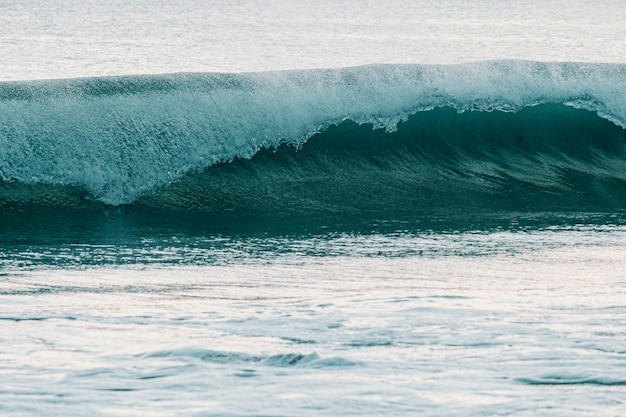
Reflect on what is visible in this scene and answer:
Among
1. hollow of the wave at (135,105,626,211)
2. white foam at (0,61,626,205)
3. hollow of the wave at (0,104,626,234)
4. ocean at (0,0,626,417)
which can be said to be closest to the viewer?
ocean at (0,0,626,417)

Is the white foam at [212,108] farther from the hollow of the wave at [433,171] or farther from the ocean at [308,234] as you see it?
the hollow of the wave at [433,171]

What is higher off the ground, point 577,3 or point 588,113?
point 577,3

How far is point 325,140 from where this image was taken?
10.5 metres

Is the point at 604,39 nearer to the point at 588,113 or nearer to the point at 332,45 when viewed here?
the point at 332,45

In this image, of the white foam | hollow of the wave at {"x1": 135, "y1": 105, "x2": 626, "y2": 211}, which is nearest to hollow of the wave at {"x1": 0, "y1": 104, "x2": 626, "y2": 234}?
hollow of the wave at {"x1": 135, "y1": 105, "x2": 626, "y2": 211}

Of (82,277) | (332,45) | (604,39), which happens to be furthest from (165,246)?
(604,39)

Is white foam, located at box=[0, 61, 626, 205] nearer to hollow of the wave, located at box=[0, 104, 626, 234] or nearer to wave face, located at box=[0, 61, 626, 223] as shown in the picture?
wave face, located at box=[0, 61, 626, 223]

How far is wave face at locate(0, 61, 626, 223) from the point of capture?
9.12 m

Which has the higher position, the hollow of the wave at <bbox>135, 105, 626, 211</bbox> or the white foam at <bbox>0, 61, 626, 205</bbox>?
the white foam at <bbox>0, 61, 626, 205</bbox>

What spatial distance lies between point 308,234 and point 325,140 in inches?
96.9

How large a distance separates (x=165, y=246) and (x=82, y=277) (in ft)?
4.21

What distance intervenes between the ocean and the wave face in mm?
25

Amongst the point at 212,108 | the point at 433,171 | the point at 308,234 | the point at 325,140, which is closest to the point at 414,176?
the point at 433,171

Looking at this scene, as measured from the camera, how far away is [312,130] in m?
10.5
